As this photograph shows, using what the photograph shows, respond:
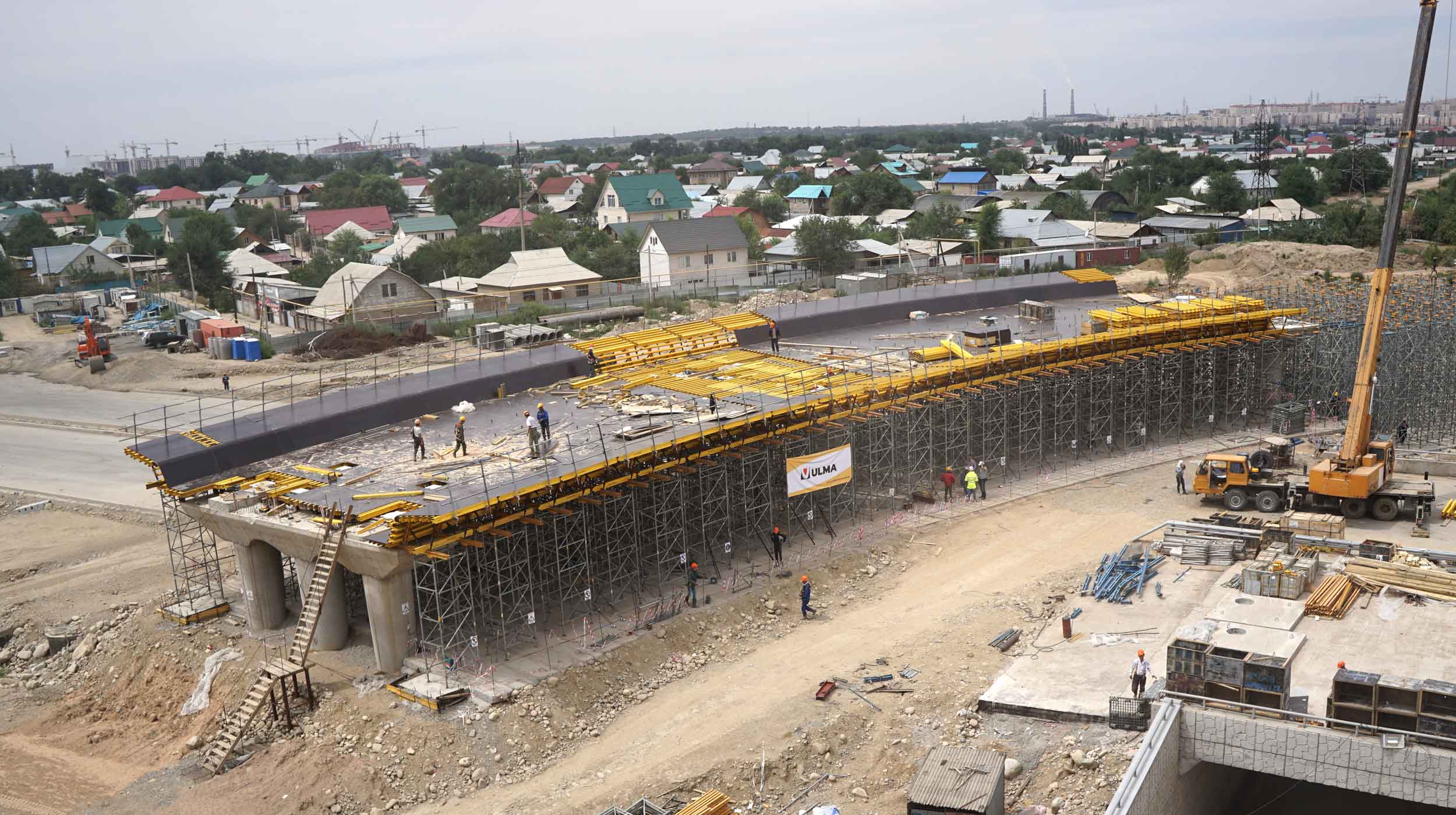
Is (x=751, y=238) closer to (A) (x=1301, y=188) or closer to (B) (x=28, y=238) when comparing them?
(A) (x=1301, y=188)

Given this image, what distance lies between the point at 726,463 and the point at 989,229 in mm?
54036

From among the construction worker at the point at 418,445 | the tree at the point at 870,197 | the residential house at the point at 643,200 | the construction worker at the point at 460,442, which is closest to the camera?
the construction worker at the point at 418,445

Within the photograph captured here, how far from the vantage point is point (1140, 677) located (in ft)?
63.9

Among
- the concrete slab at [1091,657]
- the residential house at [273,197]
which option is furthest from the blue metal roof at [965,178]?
the concrete slab at [1091,657]

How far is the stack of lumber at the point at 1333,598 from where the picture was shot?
2216 centimetres

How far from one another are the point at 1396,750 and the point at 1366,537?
41.2 ft

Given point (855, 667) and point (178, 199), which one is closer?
point (855, 667)

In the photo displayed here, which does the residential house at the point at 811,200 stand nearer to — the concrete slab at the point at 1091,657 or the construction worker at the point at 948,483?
the construction worker at the point at 948,483

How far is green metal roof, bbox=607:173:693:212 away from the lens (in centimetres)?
9812

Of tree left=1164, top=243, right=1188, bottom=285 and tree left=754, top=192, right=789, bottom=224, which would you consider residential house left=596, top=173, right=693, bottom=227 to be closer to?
tree left=754, top=192, right=789, bottom=224

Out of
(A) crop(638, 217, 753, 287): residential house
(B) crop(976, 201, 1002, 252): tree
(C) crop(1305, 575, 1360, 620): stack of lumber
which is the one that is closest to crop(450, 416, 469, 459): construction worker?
(C) crop(1305, 575, 1360, 620): stack of lumber

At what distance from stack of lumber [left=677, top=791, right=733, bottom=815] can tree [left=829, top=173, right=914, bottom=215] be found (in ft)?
292

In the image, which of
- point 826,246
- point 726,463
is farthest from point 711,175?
point 726,463

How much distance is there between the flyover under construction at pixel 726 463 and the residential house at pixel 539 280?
25.5 meters
